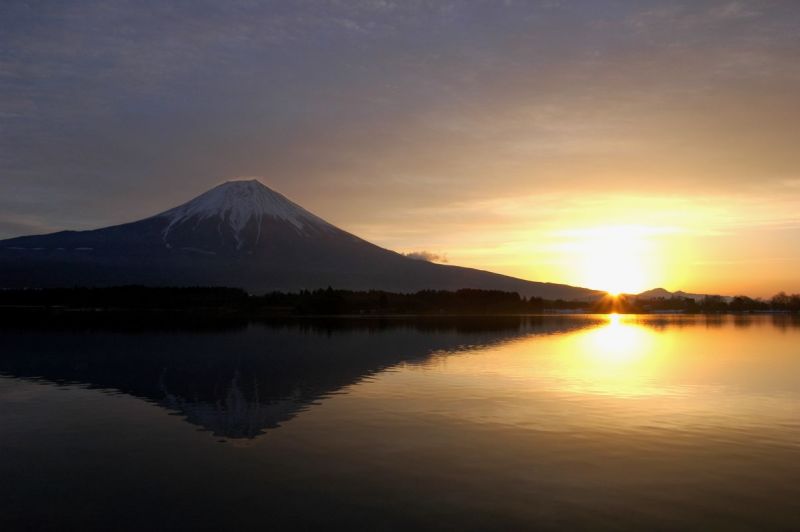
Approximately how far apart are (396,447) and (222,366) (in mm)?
24043

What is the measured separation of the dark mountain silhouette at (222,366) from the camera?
27.0 meters

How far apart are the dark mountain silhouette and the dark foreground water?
0.24 meters

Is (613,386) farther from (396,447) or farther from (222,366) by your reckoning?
(222,366)

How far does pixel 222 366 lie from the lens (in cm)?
4153

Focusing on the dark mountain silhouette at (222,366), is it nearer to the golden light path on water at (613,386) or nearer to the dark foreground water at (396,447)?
the dark foreground water at (396,447)

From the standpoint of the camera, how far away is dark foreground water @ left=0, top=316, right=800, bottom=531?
46.9 feet

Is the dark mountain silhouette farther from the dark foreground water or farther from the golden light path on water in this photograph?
the golden light path on water

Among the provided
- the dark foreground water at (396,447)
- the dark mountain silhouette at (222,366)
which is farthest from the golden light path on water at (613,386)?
the dark mountain silhouette at (222,366)

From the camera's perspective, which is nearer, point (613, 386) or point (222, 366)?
point (613, 386)

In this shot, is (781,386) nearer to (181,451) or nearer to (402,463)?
(402,463)

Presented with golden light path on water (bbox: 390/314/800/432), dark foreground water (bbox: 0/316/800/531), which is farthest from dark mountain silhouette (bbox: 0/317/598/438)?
golden light path on water (bbox: 390/314/800/432)

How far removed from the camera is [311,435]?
2152 cm

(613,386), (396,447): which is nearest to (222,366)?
(613,386)

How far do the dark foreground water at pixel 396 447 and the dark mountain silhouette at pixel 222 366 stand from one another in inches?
9.6
